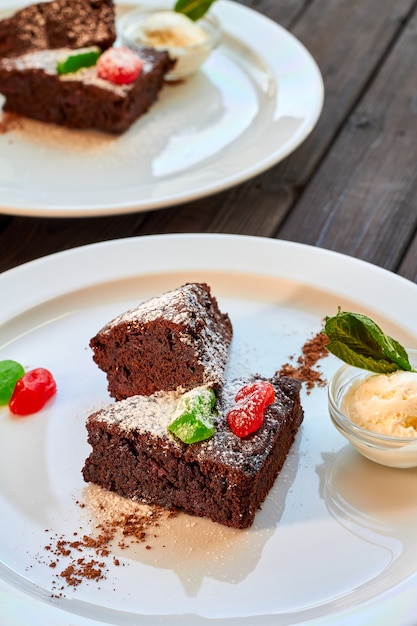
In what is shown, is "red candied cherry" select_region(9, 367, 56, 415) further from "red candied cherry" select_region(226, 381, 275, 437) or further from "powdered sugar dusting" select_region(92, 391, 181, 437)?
"red candied cherry" select_region(226, 381, 275, 437)

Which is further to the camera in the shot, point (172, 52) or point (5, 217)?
point (172, 52)

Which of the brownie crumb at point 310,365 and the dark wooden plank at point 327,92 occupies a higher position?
the brownie crumb at point 310,365

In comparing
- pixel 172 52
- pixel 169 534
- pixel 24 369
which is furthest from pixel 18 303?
pixel 172 52

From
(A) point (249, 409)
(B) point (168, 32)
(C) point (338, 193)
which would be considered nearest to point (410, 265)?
(C) point (338, 193)

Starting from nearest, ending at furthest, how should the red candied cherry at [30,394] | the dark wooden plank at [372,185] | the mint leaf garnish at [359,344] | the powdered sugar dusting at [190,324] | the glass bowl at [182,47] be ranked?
the mint leaf garnish at [359,344]
the powdered sugar dusting at [190,324]
the red candied cherry at [30,394]
the dark wooden plank at [372,185]
the glass bowl at [182,47]

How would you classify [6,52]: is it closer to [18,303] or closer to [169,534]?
[18,303]

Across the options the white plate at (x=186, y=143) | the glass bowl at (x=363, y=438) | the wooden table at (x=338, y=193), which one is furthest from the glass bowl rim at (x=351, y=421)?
the white plate at (x=186, y=143)

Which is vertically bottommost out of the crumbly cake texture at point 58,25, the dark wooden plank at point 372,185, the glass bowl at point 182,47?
the dark wooden plank at point 372,185

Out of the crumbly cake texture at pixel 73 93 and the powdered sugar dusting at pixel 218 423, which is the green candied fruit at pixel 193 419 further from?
the crumbly cake texture at pixel 73 93
